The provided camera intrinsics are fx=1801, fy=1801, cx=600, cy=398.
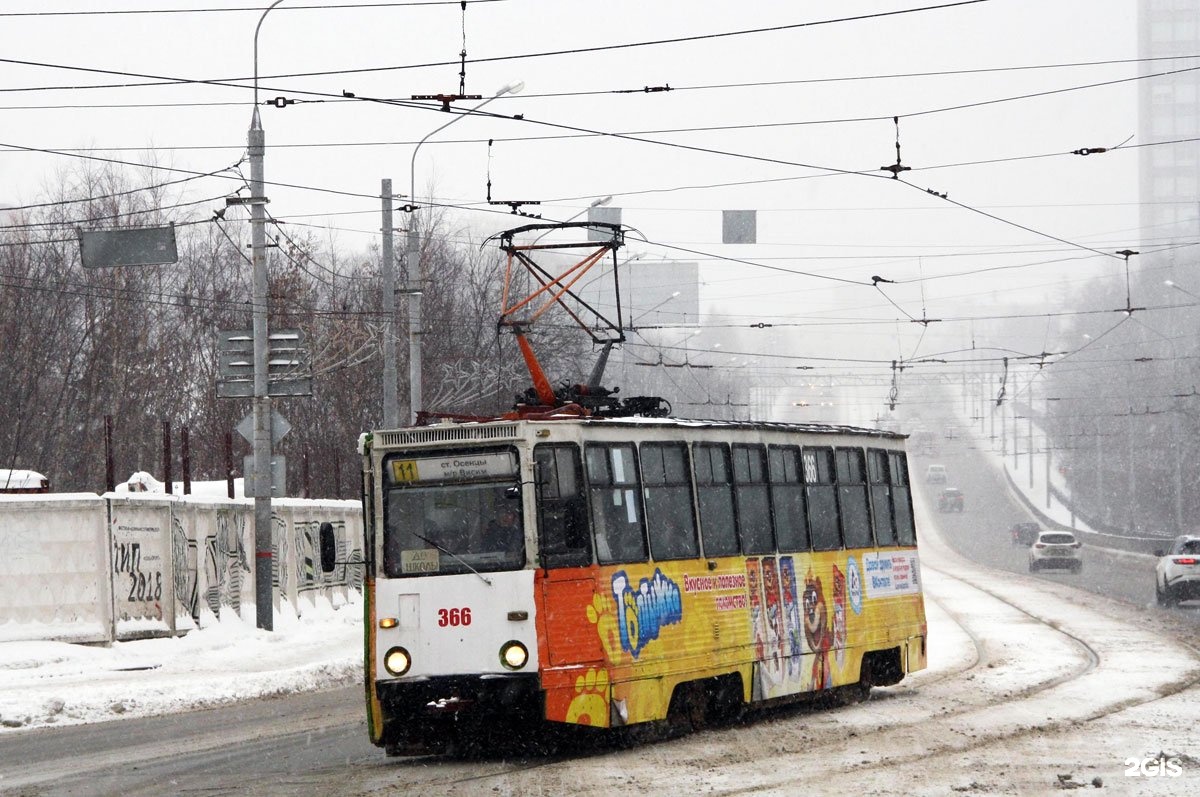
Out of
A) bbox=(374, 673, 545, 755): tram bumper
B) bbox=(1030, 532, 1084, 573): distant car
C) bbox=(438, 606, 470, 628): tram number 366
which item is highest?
bbox=(438, 606, 470, 628): tram number 366

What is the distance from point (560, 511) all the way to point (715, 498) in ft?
7.92

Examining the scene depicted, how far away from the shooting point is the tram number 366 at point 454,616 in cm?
1256

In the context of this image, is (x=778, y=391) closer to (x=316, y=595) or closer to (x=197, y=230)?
(x=197, y=230)

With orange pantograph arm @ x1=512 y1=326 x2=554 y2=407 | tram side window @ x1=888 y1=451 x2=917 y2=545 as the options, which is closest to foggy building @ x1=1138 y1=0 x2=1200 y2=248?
tram side window @ x1=888 y1=451 x2=917 y2=545

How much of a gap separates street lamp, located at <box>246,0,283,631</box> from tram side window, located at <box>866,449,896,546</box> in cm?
918

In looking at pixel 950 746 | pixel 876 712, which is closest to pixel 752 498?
pixel 876 712

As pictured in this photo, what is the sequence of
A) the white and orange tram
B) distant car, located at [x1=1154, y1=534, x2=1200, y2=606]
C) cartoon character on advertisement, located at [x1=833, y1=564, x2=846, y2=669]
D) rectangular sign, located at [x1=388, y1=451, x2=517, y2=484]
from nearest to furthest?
the white and orange tram → rectangular sign, located at [x1=388, y1=451, x2=517, y2=484] → cartoon character on advertisement, located at [x1=833, y1=564, x2=846, y2=669] → distant car, located at [x1=1154, y1=534, x2=1200, y2=606]

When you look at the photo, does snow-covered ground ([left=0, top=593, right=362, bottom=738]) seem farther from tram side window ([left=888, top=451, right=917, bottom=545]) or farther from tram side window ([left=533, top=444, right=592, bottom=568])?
tram side window ([left=888, top=451, right=917, bottom=545])

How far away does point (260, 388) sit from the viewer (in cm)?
2445

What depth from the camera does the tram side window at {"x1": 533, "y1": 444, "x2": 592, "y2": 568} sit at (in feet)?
41.5

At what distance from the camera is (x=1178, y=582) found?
34.6 meters

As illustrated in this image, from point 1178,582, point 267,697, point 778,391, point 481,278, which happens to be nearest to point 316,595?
point 267,697

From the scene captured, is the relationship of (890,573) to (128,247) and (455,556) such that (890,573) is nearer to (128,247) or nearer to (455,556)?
→ (455,556)

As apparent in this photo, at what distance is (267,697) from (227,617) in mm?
6499
